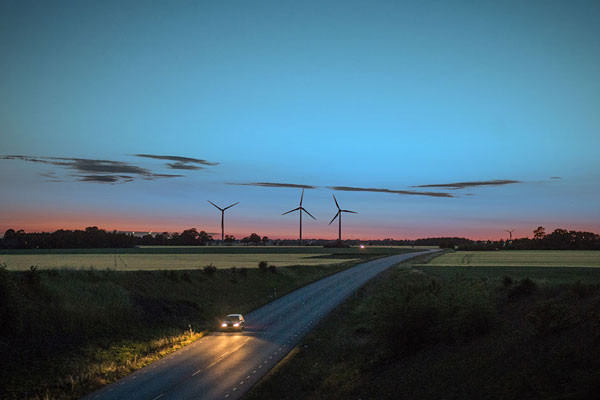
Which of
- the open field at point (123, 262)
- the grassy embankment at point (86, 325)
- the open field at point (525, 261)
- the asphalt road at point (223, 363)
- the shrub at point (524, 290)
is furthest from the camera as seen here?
the open field at point (525, 261)

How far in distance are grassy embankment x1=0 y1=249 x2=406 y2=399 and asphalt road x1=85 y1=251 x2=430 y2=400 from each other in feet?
5.16

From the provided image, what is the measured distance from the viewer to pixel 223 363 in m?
27.2

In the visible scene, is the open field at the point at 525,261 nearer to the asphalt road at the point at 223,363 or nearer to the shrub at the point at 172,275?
the shrub at the point at 172,275

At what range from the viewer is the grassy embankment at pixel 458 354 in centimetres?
1506

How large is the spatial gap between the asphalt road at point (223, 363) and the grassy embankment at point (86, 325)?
157 centimetres

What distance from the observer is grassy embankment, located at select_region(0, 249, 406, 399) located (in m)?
24.2

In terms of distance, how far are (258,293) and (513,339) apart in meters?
47.9

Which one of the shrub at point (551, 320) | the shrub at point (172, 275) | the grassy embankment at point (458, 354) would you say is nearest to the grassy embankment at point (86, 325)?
the shrub at point (172, 275)

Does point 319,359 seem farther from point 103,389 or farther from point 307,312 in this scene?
point 307,312

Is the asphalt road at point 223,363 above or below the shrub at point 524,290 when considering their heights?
below

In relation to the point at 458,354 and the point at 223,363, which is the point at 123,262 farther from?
the point at 458,354

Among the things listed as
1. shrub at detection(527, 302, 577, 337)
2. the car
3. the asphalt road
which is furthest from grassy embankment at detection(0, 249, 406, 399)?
shrub at detection(527, 302, 577, 337)

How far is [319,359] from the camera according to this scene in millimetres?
27906

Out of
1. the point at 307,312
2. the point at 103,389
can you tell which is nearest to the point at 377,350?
the point at 103,389
